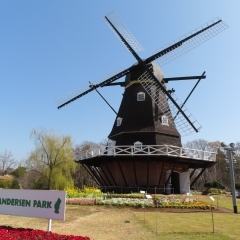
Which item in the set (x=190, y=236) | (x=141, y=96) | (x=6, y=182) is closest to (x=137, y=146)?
(x=141, y=96)

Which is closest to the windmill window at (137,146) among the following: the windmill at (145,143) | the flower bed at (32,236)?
the windmill at (145,143)

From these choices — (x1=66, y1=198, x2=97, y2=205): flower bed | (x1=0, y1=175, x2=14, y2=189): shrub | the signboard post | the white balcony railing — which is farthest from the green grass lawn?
(x1=0, y1=175, x2=14, y2=189): shrub

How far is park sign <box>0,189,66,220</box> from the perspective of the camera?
283 inches

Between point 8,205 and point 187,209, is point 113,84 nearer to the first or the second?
point 187,209

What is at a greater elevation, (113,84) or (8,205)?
(113,84)

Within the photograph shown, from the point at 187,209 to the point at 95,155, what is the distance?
9.35 m

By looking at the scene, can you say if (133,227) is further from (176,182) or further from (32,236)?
(176,182)

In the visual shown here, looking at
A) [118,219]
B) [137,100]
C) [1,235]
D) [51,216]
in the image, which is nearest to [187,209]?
[118,219]

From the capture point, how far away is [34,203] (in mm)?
7582

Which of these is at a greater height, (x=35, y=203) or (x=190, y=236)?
(x=35, y=203)

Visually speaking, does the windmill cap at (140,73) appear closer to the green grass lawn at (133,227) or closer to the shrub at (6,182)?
the green grass lawn at (133,227)

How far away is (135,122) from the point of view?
2247 centimetres

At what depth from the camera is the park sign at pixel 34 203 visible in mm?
7188

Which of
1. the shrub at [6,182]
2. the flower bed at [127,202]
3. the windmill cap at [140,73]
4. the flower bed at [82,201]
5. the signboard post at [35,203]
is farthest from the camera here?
the shrub at [6,182]
